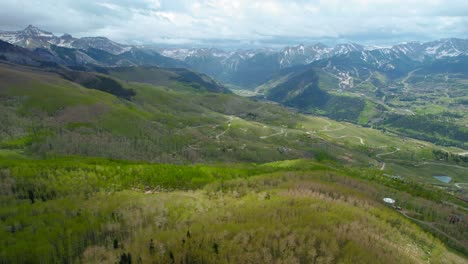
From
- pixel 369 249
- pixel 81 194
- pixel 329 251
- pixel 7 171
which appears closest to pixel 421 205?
pixel 369 249

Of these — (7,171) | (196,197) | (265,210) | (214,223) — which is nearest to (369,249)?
(265,210)

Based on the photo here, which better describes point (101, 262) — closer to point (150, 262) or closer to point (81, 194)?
point (150, 262)

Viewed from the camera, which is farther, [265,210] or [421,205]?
[421,205]

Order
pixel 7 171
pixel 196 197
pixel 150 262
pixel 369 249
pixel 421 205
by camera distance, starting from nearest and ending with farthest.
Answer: pixel 150 262 → pixel 369 249 → pixel 196 197 → pixel 7 171 → pixel 421 205

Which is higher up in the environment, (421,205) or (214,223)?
A: (214,223)

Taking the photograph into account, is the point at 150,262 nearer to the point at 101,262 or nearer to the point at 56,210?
the point at 101,262

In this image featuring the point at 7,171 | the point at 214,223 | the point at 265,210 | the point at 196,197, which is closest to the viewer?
the point at 214,223
